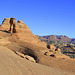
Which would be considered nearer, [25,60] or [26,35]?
[25,60]

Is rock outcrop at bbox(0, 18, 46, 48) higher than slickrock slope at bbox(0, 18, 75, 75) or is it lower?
higher

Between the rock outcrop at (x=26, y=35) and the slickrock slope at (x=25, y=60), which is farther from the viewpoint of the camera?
the rock outcrop at (x=26, y=35)

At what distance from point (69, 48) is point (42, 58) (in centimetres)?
5647

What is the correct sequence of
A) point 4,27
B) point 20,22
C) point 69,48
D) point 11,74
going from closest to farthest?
point 11,74 < point 20,22 < point 4,27 < point 69,48

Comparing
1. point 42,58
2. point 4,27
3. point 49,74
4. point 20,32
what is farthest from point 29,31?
point 49,74

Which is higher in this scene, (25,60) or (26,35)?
(26,35)

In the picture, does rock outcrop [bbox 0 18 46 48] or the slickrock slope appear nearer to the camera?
the slickrock slope

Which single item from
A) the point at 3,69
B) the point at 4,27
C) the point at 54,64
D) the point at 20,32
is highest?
the point at 4,27

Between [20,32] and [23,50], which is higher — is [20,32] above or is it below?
above

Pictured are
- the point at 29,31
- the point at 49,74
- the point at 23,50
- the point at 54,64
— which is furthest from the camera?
the point at 29,31

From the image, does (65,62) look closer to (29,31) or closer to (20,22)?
(29,31)

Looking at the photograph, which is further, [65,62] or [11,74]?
[65,62]

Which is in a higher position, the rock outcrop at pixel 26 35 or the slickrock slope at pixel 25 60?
the rock outcrop at pixel 26 35

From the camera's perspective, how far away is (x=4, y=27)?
4253 centimetres
